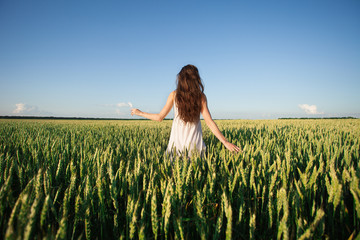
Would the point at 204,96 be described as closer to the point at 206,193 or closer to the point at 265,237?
the point at 206,193

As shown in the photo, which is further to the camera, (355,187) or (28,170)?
(28,170)

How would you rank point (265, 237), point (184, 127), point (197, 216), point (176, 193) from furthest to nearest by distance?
point (184, 127), point (176, 193), point (265, 237), point (197, 216)

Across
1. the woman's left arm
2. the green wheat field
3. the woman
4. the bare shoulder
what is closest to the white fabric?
the woman

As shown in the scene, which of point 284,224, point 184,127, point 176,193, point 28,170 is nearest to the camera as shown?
point 284,224

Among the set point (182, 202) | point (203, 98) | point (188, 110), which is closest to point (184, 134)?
point (188, 110)

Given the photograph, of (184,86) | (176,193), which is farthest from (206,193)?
(184,86)

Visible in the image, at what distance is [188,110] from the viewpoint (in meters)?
2.72

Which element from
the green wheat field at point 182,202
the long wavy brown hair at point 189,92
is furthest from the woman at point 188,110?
the green wheat field at point 182,202

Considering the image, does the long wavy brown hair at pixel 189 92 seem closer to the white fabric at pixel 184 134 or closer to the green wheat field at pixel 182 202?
the white fabric at pixel 184 134

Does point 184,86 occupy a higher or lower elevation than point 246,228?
higher

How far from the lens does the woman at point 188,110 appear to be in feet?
8.73

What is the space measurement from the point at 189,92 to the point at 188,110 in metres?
0.26

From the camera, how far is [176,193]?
1.12 meters

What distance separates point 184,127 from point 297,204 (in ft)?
6.69
